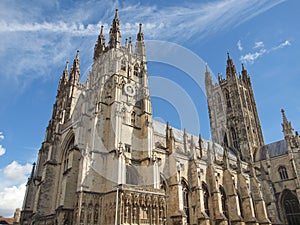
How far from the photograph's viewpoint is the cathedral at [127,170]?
22.7 meters

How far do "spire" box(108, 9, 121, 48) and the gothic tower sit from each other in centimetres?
3300

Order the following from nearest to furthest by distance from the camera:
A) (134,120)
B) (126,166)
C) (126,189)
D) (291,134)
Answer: (126,189) < (126,166) < (134,120) < (291,134)

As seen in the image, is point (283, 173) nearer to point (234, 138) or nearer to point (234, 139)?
point (234, 139)

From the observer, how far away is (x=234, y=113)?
54.9 meters

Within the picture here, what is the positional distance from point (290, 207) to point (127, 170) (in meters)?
31.3

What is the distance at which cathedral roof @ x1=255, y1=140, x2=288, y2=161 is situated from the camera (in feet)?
157

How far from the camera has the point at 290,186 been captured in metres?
41.6

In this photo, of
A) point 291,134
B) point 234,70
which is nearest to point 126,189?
point 291,134

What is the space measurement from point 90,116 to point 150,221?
1306 cm

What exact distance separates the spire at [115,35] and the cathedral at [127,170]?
134 mm

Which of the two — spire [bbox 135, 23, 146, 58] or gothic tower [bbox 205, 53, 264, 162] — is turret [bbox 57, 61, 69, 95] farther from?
gothic tower [bbox 205, 53, 264, 162]

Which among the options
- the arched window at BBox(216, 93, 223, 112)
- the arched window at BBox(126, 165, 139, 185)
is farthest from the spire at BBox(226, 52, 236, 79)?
the arched window at BBox(126, 165, 139, 185)

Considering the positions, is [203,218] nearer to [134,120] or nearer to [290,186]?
[134,120]

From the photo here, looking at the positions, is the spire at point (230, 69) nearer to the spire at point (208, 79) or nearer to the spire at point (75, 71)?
the spire at point (208, 79)
